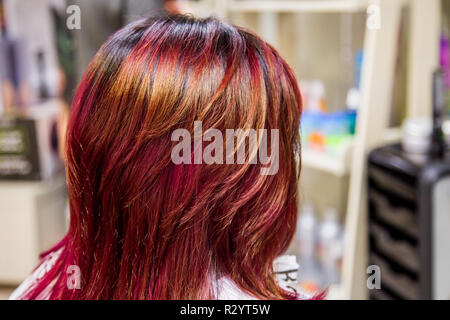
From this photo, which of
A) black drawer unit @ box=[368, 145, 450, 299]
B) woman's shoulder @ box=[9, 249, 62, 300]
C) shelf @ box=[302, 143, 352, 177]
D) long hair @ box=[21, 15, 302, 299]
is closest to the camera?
long hair @ box=[21, 15, 302, 299]

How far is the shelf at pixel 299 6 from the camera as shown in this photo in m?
1.25

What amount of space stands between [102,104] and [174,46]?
0.30 feet

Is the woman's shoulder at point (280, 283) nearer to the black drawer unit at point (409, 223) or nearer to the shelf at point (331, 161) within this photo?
the black drawer unit at point (409, 223)

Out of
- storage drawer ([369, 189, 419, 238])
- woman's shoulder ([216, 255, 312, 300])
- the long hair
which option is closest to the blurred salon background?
storage drawer ([369, 189, 419, 238])

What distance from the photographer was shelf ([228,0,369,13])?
1.25 meters

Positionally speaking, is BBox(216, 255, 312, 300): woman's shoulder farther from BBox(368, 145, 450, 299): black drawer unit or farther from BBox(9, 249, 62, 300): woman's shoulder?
BBox(368, 145, 450, 299): black drawer unit

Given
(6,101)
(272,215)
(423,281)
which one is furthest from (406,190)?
(6,101)

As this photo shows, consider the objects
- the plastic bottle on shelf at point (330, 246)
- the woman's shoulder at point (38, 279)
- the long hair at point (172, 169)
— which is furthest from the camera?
the plastic bottle on shelf at point (330, 246)

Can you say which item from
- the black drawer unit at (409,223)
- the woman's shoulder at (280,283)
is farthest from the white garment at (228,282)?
the black drawer unit at (409,223)

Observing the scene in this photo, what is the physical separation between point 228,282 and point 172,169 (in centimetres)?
15

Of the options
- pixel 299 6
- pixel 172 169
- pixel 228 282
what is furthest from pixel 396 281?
pixel 172 169

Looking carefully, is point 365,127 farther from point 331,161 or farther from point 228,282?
point 228,282

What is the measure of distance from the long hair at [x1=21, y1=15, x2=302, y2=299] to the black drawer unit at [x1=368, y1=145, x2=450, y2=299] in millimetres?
674

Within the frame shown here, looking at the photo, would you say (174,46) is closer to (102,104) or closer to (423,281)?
(102,104)
